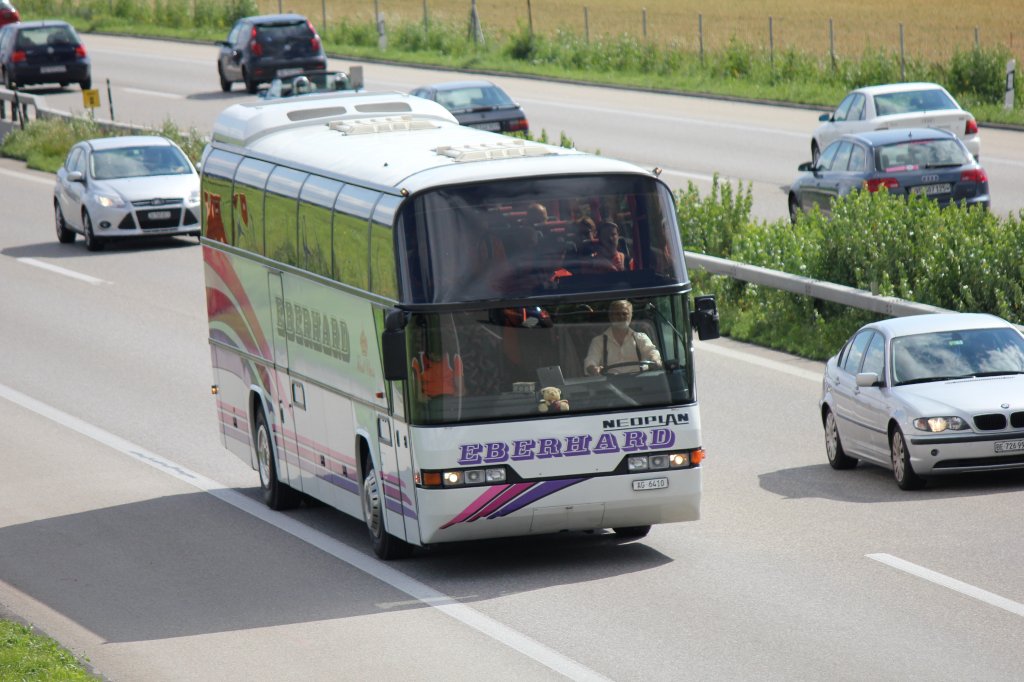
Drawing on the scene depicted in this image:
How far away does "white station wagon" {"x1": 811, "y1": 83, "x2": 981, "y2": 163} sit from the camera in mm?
32188

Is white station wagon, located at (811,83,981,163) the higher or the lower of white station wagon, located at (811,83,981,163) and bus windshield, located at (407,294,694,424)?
the lower

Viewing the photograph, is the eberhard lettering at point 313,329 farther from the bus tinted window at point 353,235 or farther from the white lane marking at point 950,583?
the white lane marking at point 950,583

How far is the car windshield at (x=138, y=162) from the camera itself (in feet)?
109

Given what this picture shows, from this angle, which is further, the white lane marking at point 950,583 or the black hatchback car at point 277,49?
the black hatchback car at point 277,49

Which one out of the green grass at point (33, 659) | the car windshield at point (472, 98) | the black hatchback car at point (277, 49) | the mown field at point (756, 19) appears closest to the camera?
the green grass at point (33, 659)

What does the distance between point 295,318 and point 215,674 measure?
4.72 m

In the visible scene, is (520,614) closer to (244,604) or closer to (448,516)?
(448,516)

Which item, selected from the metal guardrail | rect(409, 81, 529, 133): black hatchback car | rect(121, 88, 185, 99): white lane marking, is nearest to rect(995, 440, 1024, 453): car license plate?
the metal guardrail

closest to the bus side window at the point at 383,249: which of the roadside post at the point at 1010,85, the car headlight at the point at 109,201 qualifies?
the car headlight at the point at 109,201

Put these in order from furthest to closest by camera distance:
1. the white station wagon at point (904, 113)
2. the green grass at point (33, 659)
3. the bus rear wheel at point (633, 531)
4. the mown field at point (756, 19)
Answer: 1. the mown field at point (756, 19)
2. the white station wagon at point (904, 113)
3. the bus rear wheel at point (633, 531)
4. the green grass at point (33, 659)

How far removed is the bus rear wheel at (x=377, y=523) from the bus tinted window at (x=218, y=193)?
3852mm

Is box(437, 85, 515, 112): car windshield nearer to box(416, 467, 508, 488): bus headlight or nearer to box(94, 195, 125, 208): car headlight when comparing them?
box(94, 195, 125, 208): car headlight

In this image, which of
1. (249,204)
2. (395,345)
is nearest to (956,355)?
(395,345)

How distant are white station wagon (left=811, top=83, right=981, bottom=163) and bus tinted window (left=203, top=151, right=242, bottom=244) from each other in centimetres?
1751
